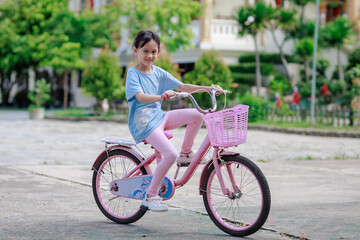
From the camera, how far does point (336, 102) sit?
26500mm

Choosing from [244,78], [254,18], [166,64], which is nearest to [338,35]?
[254,18]

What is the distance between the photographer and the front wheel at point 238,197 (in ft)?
17.1

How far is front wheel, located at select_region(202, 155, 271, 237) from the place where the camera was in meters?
5.20

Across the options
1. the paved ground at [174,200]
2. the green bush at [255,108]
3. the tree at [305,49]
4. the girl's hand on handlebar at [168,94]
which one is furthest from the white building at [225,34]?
the girl's hand on handlebar at [168,94]

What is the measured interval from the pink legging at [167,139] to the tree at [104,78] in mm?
21064

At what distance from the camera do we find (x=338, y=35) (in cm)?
2716

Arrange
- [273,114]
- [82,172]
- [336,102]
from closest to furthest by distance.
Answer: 1. [82,172]
2. [273,114]
3. [336,102]

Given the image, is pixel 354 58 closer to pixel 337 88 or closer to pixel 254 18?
pixel 337 88

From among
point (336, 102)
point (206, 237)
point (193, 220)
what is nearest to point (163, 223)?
point (193, 220)

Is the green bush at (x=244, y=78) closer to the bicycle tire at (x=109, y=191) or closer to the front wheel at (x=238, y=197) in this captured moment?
the bicycle tire at (x=109, y=191)

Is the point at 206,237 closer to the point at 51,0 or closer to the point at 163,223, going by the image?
the point at 163,223

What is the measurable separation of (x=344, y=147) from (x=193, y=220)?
9.23m

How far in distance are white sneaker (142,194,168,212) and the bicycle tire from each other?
20 cm

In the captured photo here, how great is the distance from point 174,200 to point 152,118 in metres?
1.80
